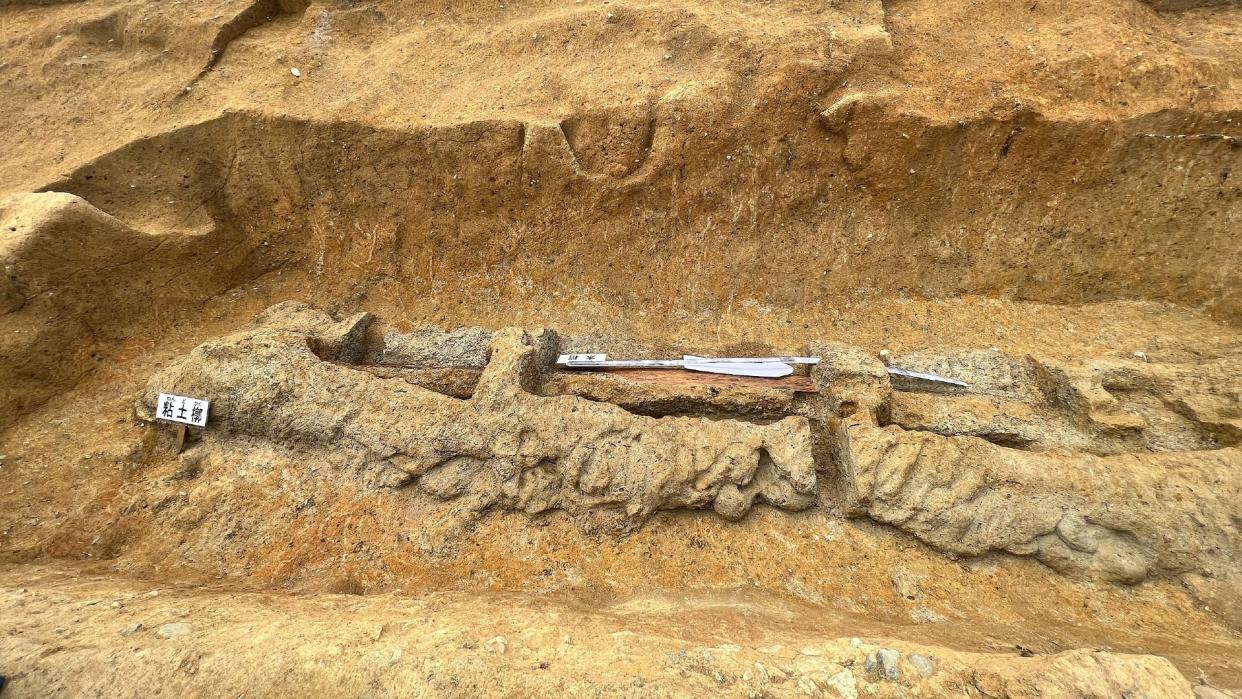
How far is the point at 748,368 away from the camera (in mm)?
4508

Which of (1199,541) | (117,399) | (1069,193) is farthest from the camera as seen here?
(1069,193)

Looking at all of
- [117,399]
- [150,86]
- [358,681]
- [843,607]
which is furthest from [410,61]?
[843,607]

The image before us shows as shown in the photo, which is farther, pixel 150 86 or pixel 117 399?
pixel 150 86

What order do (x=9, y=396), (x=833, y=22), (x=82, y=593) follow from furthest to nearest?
(x=833, y=22)
(x=9, y=396)
(x=82, y=593)

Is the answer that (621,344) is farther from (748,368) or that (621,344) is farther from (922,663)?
(922,663)

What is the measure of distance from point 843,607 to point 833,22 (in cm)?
472

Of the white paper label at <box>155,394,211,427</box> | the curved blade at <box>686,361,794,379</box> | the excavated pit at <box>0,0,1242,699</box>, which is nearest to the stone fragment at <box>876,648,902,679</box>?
the excavated pit at <box>0,0,1242,699</box>

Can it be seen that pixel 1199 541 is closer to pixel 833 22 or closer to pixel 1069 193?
pixel 1069 193

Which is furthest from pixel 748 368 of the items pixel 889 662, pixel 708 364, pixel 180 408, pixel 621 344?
pixel 180 408

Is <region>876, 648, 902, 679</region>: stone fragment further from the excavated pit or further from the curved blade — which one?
the curved blade

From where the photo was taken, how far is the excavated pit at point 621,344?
3029 mm

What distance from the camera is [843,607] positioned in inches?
134

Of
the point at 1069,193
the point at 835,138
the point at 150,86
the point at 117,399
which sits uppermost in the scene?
the point at 150,86

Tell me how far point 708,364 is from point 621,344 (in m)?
0.87
